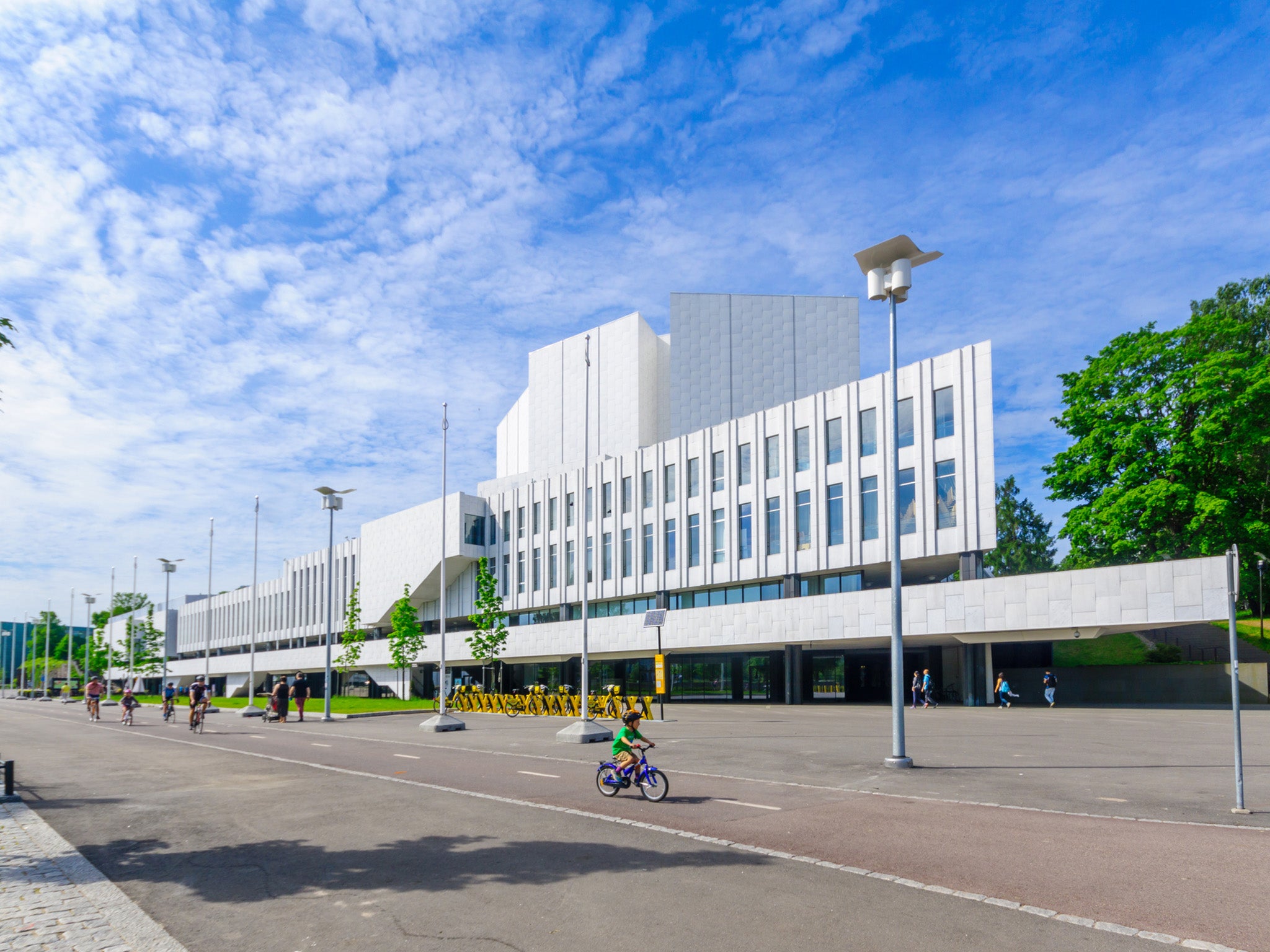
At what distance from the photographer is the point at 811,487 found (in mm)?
45281

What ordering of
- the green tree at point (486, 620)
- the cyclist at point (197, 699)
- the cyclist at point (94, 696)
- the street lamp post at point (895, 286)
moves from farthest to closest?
the green tree at point (486, 620)
the cyclist at point (94, 696)
the cyclist at point (197, 699)
the street lamp post at point (895, 286)

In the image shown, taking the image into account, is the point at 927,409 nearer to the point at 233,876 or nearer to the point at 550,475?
the point at 550,475

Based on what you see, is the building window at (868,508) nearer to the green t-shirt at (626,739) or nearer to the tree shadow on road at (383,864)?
the green t-shirt at (626,739)

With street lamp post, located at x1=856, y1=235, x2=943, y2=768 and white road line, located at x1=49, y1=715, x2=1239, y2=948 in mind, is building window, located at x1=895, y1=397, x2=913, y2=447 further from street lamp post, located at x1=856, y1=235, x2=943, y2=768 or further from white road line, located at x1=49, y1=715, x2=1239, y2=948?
white road line, located at x1=49, y1=715, x2=1239, y2=948

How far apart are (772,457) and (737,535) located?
455cm

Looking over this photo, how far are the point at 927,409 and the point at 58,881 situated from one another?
1453 inches

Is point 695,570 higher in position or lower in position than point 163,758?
higher

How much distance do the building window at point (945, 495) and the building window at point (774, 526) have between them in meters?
9.14

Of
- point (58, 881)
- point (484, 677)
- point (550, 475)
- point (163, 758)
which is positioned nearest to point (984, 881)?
point (58, 881)

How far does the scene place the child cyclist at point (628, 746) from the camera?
1330cm

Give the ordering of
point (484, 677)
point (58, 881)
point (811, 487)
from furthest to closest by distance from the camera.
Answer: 1. point (484, 677)
2. point (811, 487)
3. point (58, 881)

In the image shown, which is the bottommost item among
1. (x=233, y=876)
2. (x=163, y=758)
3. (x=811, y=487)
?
(x=163, y=758)

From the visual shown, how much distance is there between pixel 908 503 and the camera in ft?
134

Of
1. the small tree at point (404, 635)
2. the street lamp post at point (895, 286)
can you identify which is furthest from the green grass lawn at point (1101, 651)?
the small tree at point (404, 635)
